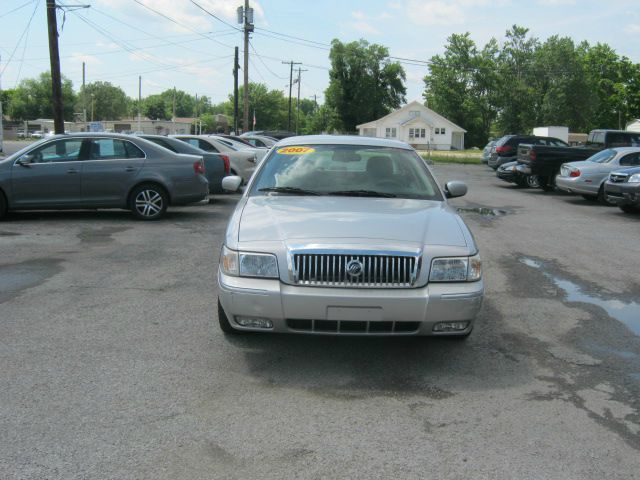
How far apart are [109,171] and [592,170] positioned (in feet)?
38.8

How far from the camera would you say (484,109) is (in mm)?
96500

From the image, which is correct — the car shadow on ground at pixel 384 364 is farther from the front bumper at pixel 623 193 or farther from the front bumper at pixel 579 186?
the front bumper at pixel 579 186

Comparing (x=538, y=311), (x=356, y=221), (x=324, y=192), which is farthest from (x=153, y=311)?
(x=538, y=311)

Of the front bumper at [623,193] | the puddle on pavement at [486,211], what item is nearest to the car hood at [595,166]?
the front bumper at [623,193]

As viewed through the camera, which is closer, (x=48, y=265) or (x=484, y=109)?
(x=48, y=265)

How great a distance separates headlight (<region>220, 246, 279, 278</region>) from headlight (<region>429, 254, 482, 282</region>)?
1036 millimetres

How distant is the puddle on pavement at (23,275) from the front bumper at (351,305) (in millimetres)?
3263

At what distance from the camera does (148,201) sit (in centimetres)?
1196

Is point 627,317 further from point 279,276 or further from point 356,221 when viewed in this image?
point 279,276

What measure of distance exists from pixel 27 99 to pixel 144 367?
130 meters

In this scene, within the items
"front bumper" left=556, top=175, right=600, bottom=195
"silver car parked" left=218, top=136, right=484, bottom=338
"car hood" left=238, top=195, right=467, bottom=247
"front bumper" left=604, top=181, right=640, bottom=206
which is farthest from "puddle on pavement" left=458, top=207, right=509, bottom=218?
"silver car parked" left=218, top=136, right=484, bottom=338

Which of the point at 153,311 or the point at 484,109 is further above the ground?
the point at 484,109

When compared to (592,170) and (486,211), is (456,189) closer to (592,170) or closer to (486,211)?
(486,211)

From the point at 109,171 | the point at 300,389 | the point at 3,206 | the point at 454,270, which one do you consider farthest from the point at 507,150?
the point at 300,389
